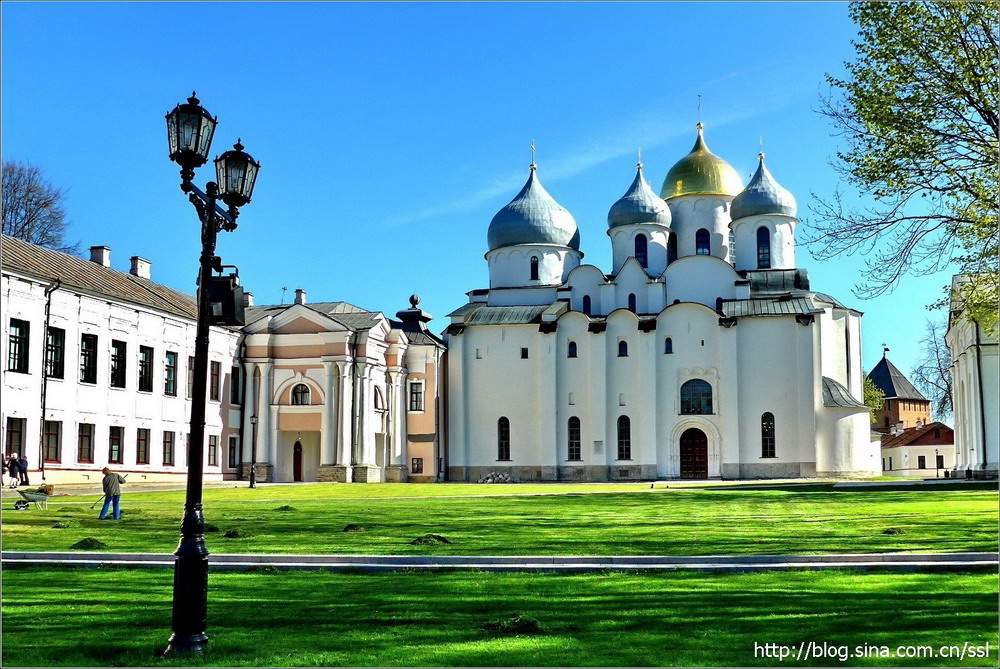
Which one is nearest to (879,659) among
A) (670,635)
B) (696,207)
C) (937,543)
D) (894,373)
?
(670,635)

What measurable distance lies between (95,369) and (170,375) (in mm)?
5075

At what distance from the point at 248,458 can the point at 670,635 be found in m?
42.7

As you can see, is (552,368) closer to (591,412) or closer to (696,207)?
(591,412)

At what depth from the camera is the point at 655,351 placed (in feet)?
183

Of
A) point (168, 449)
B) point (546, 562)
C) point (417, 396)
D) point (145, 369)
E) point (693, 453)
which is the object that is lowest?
point (546, 562)

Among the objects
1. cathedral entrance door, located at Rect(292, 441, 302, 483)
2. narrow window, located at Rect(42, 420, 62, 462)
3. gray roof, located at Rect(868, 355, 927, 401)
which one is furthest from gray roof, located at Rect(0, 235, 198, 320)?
gray roof, located at Rect(868, 355, 927, 401)

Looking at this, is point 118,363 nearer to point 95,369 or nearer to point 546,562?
point 95,369

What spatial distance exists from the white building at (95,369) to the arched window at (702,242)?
2756cm

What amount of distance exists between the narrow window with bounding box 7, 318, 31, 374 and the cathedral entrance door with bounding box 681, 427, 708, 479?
32.4 m

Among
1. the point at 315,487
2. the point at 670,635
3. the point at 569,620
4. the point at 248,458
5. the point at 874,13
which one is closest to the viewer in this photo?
the point at 670,635

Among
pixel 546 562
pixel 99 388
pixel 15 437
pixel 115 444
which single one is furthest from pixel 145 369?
pixel 546 562

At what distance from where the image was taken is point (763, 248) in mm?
60094

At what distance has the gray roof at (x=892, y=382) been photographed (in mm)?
100188

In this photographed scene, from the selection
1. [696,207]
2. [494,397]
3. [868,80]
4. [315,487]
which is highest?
[696,207]
